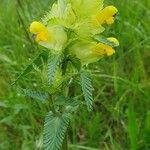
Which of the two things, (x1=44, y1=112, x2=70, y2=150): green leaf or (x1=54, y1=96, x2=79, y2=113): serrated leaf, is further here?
(x1=54, y1=96, x2=79, y2=113): serrated leaf

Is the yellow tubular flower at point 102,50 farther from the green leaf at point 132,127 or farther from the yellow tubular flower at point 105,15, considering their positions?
the green leaf at point 132,127

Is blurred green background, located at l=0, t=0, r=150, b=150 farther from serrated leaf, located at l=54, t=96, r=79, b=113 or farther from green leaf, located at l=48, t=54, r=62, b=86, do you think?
green leaf, located at l=48, t=54, r=62, b=86

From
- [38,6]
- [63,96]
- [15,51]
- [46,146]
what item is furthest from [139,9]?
[46,146]

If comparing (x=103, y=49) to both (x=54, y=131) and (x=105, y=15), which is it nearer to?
(x=105, y=15)

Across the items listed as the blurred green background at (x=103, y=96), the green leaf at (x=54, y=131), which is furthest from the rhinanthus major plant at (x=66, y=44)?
the blurred green background at (x=103, y=96)

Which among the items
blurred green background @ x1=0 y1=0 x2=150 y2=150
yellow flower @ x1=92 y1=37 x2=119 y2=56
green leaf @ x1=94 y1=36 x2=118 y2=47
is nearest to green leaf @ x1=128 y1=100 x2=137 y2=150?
blurred green background @ x1=0 y1=0 x2=150 y2=150

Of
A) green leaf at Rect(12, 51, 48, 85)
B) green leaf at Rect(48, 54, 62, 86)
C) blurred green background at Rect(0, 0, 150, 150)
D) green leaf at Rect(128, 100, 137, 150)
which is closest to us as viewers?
green leaf at Rect(48, 54, 62, 86)

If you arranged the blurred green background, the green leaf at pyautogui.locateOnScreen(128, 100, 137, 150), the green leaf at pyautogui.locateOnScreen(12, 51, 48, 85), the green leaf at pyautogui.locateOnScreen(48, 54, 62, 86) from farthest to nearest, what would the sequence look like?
the blurred green background, the green leaf at pyautogui.locateOnScreen(128, 100, 137, 150), the green leaf at pyautogui.locateOnScreen(12, 51, 48, 85), the green leaf at pyautogui.locateOnScreen(48, 54, 62, 86)

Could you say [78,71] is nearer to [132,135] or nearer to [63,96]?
[63,96]

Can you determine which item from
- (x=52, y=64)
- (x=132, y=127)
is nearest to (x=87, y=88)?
(x=52, y=64)
